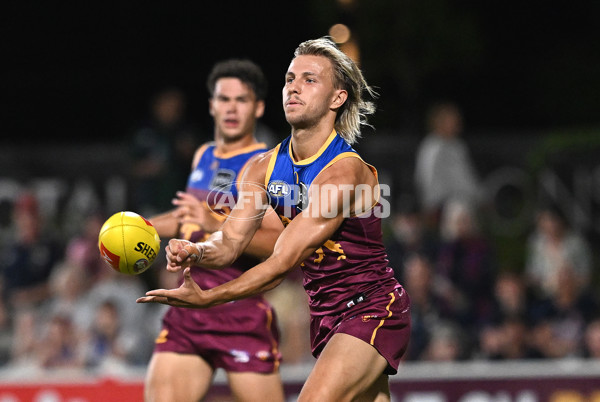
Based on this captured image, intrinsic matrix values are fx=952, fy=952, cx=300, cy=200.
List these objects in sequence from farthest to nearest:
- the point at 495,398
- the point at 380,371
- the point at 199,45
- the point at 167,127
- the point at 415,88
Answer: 1. the point at 199,45
2. the point at 415,88
3. the point at 167,127
4. the point at 495,398
5. the point at 380,371

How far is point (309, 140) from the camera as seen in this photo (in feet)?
16.7

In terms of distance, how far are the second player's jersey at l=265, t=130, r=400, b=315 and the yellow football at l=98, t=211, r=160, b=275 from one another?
728 mm

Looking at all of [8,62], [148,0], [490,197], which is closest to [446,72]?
[490,197]

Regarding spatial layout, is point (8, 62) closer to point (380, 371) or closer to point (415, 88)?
point (415, 88)

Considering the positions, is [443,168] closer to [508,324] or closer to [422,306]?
[422,306]

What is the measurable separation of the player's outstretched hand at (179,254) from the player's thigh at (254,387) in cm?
150

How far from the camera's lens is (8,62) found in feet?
52.3

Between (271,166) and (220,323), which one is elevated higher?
(271,166)

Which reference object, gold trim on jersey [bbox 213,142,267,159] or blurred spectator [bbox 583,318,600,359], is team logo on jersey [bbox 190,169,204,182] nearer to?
gold trim on jersey [bbox 213,142,267,159]

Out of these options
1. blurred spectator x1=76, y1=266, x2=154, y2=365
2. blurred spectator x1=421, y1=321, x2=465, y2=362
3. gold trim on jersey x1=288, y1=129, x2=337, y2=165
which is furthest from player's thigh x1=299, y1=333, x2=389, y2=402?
blurred spectator x1=76, y1=266, x2=154, y2=365

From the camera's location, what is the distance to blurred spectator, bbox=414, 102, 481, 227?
1062cm

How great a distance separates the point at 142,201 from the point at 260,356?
16.1 ft

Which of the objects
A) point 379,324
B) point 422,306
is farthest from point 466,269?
point 379,324

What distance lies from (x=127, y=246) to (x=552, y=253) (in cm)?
635
